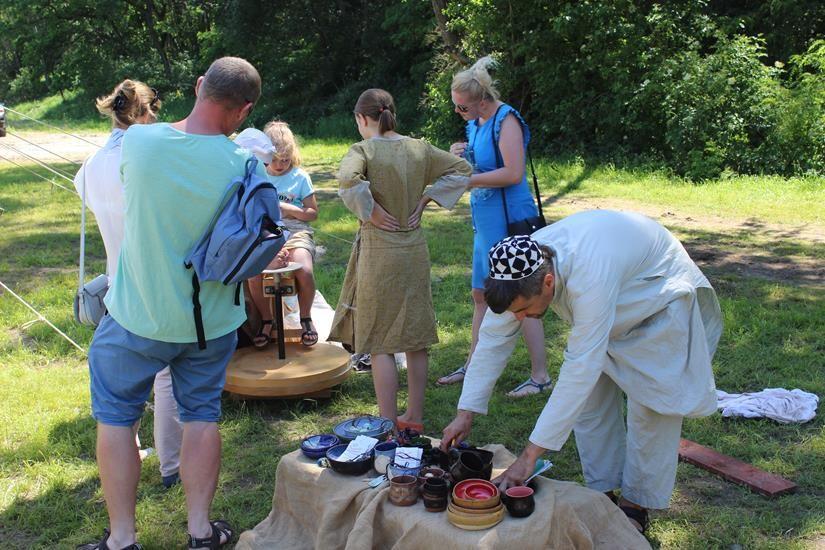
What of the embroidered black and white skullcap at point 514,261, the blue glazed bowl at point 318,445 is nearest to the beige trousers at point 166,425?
the blue glazed bowl at point 318,445

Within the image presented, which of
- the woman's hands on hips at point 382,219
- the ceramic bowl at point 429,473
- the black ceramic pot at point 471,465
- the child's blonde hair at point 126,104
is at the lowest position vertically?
the ceramic bowl at point 429,473

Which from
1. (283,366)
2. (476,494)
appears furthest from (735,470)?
(283,366)

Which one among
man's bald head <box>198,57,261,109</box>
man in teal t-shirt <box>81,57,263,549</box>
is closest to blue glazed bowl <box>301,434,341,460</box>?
man in teal t-shirt <box>81,57,263,549</box>

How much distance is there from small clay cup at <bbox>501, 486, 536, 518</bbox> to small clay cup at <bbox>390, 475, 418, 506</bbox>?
0.99ft

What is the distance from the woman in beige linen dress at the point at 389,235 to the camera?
3.73 m

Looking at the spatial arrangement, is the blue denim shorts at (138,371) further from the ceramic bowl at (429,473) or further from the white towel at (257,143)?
the white towel at (257,143)

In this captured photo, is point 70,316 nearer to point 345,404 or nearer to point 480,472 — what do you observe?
point 345,404

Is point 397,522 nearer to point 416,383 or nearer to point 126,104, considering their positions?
point 416,383

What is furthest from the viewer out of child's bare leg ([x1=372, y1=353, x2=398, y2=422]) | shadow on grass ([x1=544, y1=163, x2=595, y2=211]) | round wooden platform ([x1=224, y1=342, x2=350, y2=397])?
shadow on grass ([x1=544, y1=163, x2=595, y2=211])

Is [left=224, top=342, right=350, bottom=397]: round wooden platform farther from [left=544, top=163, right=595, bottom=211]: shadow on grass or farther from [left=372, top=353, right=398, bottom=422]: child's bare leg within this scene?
[left=544, top=163, right=595, bottom=211]: shadow on grass

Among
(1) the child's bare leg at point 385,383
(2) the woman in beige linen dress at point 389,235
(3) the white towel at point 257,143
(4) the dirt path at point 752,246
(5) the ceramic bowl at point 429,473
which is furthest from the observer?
(4) the dirt path at point 752,246

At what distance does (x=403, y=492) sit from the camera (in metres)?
2.72

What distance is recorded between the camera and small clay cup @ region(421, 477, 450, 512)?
105 inches

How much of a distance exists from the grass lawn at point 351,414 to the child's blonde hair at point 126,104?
1.61m
